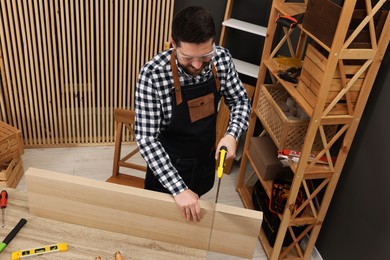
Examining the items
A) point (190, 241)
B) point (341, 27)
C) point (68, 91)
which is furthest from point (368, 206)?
point (68, 91)

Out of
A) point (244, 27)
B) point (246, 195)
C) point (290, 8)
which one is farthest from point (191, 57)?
point (246, 195)

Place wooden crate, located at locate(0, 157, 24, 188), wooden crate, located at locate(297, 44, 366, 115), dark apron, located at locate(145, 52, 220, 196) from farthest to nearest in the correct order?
wooden crate, located at locate(0, 157, 24, 188) < wooden crate, located at locate(297, 44, 366, 115) < dark apron, located at locate(145, 52, 220, 196)

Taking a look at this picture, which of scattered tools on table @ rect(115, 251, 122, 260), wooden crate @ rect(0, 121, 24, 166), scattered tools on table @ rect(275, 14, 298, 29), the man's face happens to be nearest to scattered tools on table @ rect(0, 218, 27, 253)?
scattered tools on table @ rect(115, 251, 122, 260)

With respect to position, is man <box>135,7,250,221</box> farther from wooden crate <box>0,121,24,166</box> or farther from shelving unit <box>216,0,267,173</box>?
wooden crate <box>0,121,24,166</box>

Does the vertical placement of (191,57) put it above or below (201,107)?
above

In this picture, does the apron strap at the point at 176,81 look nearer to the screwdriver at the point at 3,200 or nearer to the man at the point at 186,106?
the man at the point at 186,106

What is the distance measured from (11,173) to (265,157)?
6.51 ft

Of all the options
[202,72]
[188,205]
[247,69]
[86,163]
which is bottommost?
[86,163]

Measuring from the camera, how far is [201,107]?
180cm

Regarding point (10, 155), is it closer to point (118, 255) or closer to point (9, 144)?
point (9, 144)

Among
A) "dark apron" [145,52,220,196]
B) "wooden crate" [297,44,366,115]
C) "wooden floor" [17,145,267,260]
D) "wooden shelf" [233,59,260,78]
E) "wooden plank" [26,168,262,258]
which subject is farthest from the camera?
"wooden floor" [17,145,267,260]

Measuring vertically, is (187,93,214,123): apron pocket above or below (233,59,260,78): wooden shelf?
above

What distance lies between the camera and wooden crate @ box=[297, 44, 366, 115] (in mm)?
2059

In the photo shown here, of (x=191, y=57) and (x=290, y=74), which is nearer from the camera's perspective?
(x=191, y=57)
